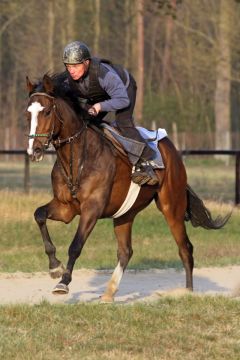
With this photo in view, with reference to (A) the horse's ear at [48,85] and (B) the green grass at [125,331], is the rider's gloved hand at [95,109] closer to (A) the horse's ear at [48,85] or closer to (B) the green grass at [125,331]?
(A) the horse's ear at [48,85]

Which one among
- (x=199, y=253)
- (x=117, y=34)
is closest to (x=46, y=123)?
(x=199, y=253)

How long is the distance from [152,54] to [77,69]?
49.2 m

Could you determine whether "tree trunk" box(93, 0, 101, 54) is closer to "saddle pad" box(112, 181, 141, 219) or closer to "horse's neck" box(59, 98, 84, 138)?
"saddle pad" box(112, 181, 141, 219)

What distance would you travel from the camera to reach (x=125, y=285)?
1266cm

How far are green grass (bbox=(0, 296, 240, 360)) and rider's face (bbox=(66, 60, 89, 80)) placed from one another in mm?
2174

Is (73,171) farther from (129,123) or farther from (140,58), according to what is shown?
(140,58)

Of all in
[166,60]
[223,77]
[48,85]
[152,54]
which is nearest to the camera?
[48,85]

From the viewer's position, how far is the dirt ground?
1123 cm

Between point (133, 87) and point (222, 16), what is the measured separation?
28.5 m

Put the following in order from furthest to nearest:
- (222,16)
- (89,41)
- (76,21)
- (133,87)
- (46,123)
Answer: (89,41) < (76,21) < (222,16) < (133,87) < (46,123)

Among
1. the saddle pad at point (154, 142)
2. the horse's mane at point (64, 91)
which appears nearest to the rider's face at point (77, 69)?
the horse's mane at point (64, 91)

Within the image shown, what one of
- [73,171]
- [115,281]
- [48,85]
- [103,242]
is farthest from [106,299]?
[103,242]

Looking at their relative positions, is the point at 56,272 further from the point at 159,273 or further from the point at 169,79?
the point at 169,79

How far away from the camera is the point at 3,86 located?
198 feet
